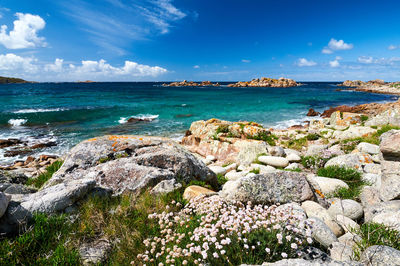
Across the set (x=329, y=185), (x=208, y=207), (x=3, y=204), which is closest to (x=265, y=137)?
(x=329, y=185)

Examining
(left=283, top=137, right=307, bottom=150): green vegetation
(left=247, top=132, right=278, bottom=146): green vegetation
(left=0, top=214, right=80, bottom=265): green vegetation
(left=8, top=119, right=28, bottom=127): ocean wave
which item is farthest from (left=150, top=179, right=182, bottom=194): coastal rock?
(left=8, top=119, right=28, bottom=127): ocean wave

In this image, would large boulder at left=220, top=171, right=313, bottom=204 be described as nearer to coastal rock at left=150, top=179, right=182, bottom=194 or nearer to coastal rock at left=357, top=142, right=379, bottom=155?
coastal rock at left=150, top=179, right=182, bottom=194

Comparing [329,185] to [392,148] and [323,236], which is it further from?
[323,236]

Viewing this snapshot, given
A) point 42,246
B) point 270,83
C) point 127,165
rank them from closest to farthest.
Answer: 1. point 42,246
2. point 127,165
3. point 270,83

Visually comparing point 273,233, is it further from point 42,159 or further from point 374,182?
point 42,159

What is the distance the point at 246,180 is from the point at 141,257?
277 centimetres

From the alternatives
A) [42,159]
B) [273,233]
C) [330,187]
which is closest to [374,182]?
[330,187]

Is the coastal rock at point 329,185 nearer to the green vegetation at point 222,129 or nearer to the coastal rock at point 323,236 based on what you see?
the coastal rock at point 323,236

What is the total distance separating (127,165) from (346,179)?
6.65 m

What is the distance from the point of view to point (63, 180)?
503 centimetres

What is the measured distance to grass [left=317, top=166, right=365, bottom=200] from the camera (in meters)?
5.31

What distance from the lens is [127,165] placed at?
525 cm

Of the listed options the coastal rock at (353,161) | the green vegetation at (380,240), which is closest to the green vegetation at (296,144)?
the coastal rock at (353,161)

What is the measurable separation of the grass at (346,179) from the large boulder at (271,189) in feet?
4.01
